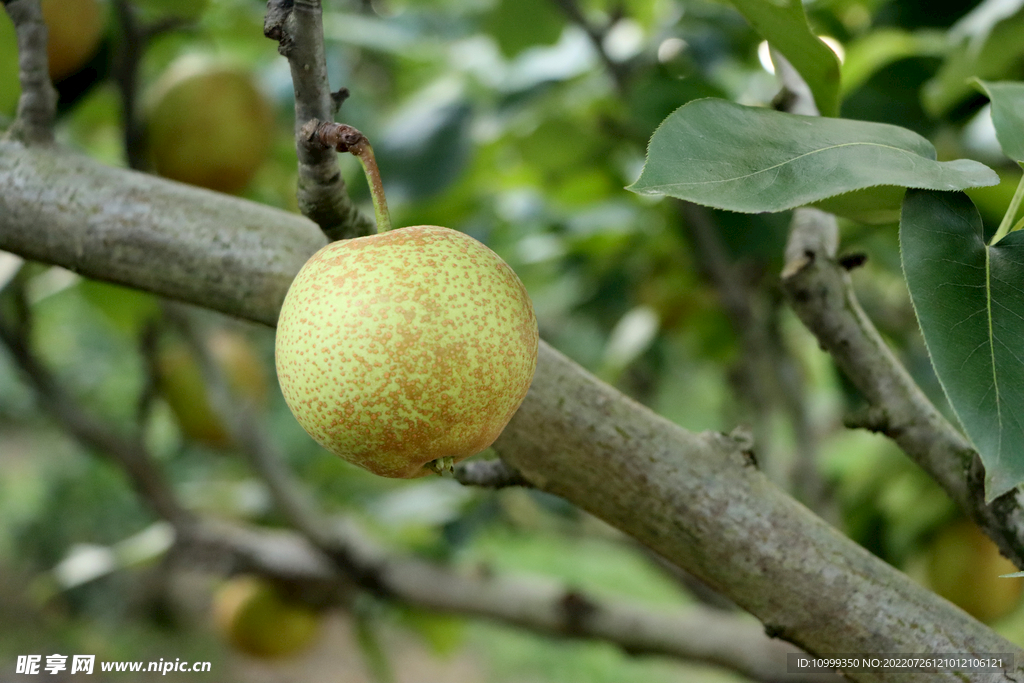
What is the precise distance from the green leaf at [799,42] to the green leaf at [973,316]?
0.17m

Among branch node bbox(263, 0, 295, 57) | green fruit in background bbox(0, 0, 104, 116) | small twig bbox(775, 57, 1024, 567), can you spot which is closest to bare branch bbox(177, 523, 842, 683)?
small twig bbox(775, 57, 1024, 567)

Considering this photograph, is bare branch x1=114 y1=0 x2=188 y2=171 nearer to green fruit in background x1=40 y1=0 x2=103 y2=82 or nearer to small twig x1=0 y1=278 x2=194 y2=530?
green fruit in background x1=40 y1=0 x2=103 y2=82

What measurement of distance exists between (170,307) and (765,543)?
0.93 m

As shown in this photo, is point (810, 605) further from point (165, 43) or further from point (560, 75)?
point (165, 43)

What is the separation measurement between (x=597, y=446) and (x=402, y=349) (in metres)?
0.19

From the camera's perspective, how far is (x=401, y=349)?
37 cm

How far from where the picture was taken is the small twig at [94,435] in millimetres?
1118

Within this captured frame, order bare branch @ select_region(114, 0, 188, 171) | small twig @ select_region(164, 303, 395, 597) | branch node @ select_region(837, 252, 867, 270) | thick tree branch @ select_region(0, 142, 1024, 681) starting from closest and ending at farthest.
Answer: thick tree branch @ select_region(0, 142, 1024, 681), branch node @ select_region(837, 252, 867, 270), bare branch @ select_region(114, 0, 188, 171), small twig @ select_region(164, 303, 395, 597)

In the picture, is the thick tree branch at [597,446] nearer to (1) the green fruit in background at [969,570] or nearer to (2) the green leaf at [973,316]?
(2) the green leaf at [973,316]

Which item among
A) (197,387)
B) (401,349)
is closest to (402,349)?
(401,349)

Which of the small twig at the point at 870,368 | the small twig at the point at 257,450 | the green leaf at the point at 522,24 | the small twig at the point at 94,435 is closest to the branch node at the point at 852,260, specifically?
the small twig at the point at 870,368

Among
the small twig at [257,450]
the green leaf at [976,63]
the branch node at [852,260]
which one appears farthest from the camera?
the small twig at [257,450]

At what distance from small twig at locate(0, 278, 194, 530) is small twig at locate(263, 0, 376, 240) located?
2.65 ft

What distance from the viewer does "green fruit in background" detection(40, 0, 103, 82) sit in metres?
0.82
